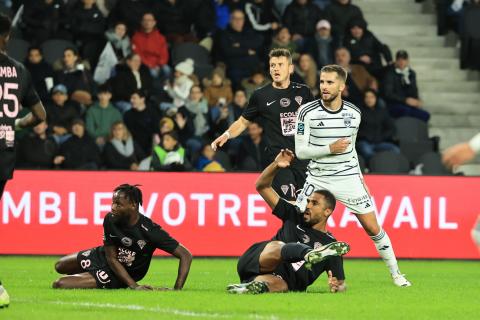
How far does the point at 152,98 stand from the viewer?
20.3 metres

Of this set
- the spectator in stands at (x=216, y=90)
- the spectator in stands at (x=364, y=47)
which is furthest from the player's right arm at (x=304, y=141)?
the spectator in stands at (x=364, y=47)

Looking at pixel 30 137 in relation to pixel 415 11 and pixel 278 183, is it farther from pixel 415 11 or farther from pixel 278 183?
pixel 415 11

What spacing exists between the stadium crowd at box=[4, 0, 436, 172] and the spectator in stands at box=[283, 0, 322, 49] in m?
0.02

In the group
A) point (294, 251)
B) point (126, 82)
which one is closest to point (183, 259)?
point (294, 251)

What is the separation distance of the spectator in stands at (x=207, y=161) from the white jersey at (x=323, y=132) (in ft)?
22.3

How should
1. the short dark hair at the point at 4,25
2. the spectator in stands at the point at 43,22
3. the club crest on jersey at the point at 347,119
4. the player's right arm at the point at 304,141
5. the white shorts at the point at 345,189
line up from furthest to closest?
the spectator in stands at the point at 43,22, the white shorts at the point at 345,189, the club crest on jersey at the point at 347,119, the player's right arm at the point at 304,141, the short dark hair at the point at 4,25

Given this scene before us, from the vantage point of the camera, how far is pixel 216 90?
20625 millimetres

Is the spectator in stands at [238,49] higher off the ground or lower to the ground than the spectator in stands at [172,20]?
lower

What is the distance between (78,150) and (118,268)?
7.51 meters

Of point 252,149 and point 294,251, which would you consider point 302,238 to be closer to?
point 294,251

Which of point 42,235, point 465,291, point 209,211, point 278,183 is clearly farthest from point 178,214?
point 465,291

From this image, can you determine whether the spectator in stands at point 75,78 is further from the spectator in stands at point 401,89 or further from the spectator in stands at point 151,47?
the spectator in stands at point 401,89

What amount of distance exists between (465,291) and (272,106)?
2607 mm

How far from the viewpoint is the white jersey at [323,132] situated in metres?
12.0
